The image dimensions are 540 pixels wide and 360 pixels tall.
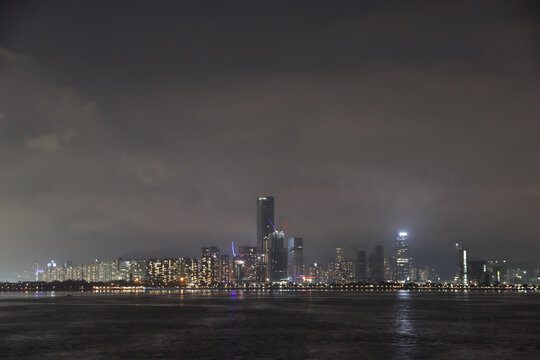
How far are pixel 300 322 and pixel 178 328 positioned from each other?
18.9 m

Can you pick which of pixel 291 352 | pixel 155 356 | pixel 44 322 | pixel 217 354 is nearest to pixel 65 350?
pixel 155 356

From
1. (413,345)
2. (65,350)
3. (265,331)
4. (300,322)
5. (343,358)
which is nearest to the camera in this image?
(343,358)

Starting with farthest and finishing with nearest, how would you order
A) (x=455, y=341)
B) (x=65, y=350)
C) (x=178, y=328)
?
1. (x=178, y=328)
2. (x=455, y=341)
3. (x=65, y=350)

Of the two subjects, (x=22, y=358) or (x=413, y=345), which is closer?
(x=22, y=358)

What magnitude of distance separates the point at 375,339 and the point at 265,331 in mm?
15203

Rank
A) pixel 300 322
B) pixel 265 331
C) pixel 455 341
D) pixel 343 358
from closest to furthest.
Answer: pixel 343 358
pixel 455 341
pixel 265 331
pixel 300 322

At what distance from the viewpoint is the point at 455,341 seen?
6769cm

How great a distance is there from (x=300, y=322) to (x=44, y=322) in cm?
3930

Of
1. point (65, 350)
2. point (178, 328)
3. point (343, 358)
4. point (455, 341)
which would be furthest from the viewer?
point (178, 328)

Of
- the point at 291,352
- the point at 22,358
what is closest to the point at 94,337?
the point at 22,358

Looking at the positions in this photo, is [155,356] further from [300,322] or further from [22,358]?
[300,322]

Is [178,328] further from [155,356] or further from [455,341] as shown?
[455,341]

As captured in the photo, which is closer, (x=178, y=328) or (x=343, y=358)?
(x=343, y=358)

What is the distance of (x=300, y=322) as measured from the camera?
91875mm
